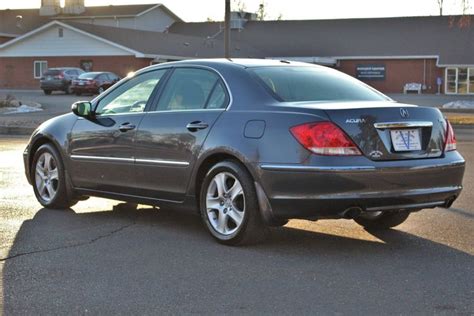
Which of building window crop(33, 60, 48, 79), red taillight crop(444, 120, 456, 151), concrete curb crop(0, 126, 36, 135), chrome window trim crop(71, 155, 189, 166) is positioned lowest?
concrete curb crop(0, 126, 36, 135)

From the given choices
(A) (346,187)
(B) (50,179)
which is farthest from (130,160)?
(A) (346,187)

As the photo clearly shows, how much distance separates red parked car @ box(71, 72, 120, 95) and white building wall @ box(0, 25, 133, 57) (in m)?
8.56

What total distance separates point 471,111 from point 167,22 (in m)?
44.0

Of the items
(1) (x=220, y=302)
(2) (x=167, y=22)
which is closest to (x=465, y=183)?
(1) (x=220, y=302)

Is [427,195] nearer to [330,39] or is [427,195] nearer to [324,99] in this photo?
[324,99]

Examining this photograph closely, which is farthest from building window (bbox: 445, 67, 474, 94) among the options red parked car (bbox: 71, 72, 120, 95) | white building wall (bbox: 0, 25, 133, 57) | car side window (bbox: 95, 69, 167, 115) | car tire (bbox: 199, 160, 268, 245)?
car tire (bbox: 199, 160, 268, 245)

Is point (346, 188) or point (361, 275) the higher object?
point (346, 188)

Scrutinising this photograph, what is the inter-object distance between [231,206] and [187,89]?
1288 millimetres

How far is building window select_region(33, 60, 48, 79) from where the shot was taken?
54.6 m

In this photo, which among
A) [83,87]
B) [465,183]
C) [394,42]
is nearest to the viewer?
[465,183]

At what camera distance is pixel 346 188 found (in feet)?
18.9

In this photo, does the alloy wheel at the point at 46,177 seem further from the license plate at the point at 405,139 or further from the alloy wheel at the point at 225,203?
the license plate at the point at 405,139

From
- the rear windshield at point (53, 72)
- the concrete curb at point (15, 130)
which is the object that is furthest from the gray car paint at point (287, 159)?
the rear windshield at point (53, 72)

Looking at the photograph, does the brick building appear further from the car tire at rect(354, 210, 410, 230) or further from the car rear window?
the car tire at rect(354, 210, 410, 230)
